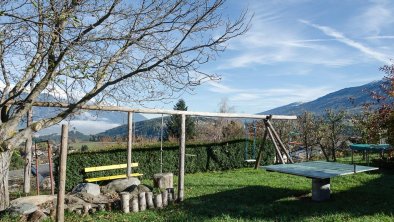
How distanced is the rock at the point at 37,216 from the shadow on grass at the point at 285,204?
9.87ft

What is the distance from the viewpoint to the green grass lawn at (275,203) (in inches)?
325

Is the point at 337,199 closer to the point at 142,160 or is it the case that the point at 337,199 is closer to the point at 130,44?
the point at 130,44

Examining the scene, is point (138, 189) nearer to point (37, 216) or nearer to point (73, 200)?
point (73, 200)

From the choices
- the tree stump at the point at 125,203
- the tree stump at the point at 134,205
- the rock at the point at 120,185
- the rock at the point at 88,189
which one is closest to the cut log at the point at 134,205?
the tree stump at the point at 134,205

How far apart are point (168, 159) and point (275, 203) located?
7.98 m

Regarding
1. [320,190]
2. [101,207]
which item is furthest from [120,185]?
[320,190]

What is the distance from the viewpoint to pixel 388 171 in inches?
600

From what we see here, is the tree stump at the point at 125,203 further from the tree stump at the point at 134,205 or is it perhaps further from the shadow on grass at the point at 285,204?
the shadow on grass at the point at 285,204

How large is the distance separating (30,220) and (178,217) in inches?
120

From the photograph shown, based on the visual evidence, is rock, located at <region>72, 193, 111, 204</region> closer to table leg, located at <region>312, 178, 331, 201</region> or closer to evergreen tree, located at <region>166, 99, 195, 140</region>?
table leg, located at <region>312, 178, 331, 201</region>

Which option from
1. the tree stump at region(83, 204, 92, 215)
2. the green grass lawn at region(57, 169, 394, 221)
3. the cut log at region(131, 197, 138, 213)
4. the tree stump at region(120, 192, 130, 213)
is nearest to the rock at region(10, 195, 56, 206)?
the tree stump at region(83, 204, 92, 215)

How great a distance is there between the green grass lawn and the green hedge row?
3254 millimetres

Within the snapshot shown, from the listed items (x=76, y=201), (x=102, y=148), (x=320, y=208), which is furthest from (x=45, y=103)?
→ (x=102, y=148)

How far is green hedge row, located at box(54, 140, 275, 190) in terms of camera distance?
14362 millimetres
